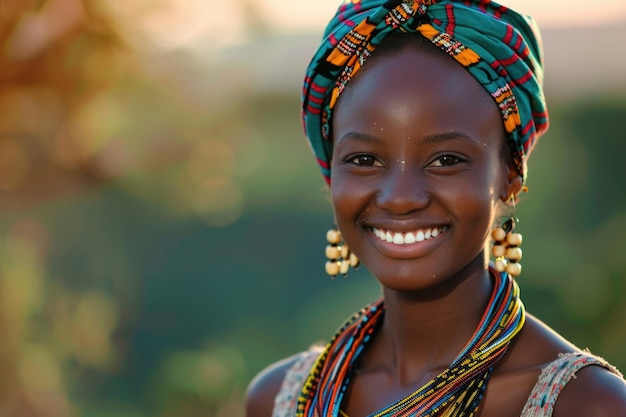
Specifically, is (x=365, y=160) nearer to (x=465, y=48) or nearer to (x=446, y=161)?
(x=446, y=161)

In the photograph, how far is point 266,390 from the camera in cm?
301

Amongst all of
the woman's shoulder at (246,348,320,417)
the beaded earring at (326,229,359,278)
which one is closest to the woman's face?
→ the beaded earring at (326,229,359,278)

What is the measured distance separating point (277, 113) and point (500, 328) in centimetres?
825

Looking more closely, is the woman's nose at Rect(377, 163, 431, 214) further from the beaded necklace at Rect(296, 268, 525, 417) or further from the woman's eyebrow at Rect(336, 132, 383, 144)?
the beaded necklace at Rect(296, 268, 525, 417)

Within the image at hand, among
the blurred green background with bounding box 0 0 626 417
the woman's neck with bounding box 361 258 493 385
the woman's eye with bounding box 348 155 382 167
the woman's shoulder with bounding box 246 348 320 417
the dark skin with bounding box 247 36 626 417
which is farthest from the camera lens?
the blurred green background with bounding box 0 0 626 417

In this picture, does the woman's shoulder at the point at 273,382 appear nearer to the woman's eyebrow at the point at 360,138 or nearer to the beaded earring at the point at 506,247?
the beaded earring at the point at 506,247

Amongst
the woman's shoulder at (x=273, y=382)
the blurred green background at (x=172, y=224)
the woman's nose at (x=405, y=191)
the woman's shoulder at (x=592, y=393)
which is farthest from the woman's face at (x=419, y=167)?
the blurred green background at (x=172, y=224)

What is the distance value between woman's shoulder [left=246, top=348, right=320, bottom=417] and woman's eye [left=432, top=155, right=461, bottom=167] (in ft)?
2.89

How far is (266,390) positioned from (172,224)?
5.47 metres

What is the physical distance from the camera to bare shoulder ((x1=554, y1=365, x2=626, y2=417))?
7.44ft

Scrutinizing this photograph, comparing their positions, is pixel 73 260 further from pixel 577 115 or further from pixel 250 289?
pixel 577 115

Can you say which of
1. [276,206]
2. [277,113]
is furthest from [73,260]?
[277,113]

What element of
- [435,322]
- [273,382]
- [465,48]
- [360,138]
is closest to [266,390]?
[273,382]

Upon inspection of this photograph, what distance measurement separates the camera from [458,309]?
2.59 meters
